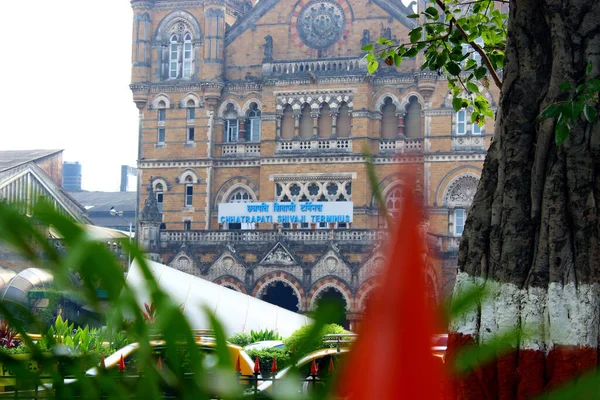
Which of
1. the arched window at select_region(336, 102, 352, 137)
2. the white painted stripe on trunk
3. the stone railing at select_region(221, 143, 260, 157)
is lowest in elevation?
the white painted stripe on trunk

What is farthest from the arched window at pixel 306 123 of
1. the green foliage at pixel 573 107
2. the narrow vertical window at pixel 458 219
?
the green foliage at pixel 573 107

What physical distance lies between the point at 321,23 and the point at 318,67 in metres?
1.99

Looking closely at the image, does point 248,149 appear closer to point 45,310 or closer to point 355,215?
point 355,215

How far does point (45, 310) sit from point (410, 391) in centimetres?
37

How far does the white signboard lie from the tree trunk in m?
27.1

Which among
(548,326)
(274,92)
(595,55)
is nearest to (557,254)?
(548,326)

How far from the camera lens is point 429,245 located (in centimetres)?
66

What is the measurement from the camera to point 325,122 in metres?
33.8

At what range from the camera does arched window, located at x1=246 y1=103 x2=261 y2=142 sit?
3469cm

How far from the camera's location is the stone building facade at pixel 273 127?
103ft

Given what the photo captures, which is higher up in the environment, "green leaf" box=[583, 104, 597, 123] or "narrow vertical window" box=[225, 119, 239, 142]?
"narrow vertical window" box=[225, 119, 239, 142]

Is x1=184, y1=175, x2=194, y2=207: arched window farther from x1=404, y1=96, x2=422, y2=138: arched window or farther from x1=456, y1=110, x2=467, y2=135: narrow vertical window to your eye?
x1=456, y1=110, x2=467, y2=135: narrow vertical window

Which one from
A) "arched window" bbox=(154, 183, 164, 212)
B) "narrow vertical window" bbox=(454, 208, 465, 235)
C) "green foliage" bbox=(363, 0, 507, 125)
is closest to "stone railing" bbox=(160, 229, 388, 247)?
"arched window" bbox=(154, 183, 164, 212)

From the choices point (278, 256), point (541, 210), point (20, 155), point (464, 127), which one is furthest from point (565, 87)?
point (20, 155)
